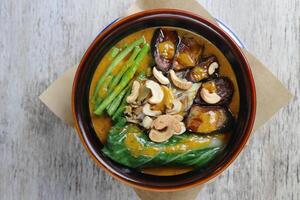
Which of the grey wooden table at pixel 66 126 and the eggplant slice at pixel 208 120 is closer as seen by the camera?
the eggplant slice at pixel 208 120

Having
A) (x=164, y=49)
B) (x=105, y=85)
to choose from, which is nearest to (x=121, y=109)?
(x=105, y=85)

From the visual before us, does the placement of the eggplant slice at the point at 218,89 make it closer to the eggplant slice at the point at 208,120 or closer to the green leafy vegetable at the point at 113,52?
the eggplant slice at the point at 208,120

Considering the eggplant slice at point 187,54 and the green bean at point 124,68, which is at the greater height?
the eggplant slice at point 187,54

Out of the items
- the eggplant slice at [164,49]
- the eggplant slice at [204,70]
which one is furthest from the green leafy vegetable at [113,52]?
the eggplant slice at [204,70]

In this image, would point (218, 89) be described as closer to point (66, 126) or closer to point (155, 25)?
point (155, 25)

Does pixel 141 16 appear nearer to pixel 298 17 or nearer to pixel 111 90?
pixel 111 90

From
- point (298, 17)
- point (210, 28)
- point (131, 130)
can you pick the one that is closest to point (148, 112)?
point (131, 130)
